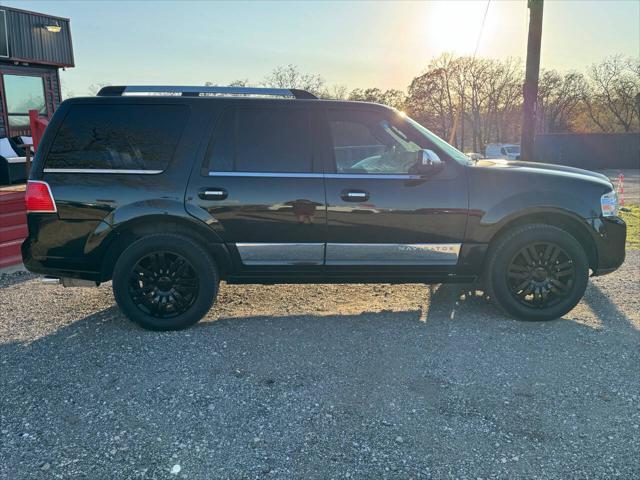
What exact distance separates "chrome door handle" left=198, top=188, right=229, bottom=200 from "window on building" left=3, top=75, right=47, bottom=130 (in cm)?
1090

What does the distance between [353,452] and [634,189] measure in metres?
20.3

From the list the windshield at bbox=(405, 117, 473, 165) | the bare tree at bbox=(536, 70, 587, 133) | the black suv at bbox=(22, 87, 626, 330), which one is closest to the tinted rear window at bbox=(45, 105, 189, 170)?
the black suv at bbox=(22, 87, 626, 330)

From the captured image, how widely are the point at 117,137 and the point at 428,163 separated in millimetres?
2609

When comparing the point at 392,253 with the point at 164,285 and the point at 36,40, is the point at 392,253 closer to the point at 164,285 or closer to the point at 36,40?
the point at 164,285

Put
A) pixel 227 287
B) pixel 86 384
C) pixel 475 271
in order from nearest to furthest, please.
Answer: pixel 86 384 < pixel 475 271 < pixel 227 287

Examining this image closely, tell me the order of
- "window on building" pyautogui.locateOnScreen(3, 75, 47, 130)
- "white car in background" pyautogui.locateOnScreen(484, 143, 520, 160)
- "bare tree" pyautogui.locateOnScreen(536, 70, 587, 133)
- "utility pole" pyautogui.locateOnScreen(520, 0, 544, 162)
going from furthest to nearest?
"bare tree" pyautogui.locateOnScreen(536, 70, 587, 133) < "white car in background" pyautogui.locateOnScreen(484, 143, 520, 160) < "window on building" pyautogui.locateOnScreen(3, 75, 47, 130) < "utility pole" pyautogui.locateOnScreen(520, 0, 544, 162)

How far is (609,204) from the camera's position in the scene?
4449 mm

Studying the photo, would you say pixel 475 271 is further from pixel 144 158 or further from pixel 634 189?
pixel 634 189

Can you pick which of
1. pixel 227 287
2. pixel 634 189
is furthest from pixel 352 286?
pixel 634 189

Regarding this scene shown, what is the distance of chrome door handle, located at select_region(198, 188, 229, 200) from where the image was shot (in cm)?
415

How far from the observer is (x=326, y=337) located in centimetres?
418

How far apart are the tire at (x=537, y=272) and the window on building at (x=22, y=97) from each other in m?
12.6

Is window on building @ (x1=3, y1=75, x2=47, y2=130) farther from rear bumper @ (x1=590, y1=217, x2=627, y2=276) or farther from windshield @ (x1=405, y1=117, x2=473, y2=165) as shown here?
rear bumper @ (x1=590, y1=217, x2=627, y2=276)

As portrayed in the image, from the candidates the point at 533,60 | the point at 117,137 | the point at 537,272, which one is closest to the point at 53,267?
the point at 117,137
